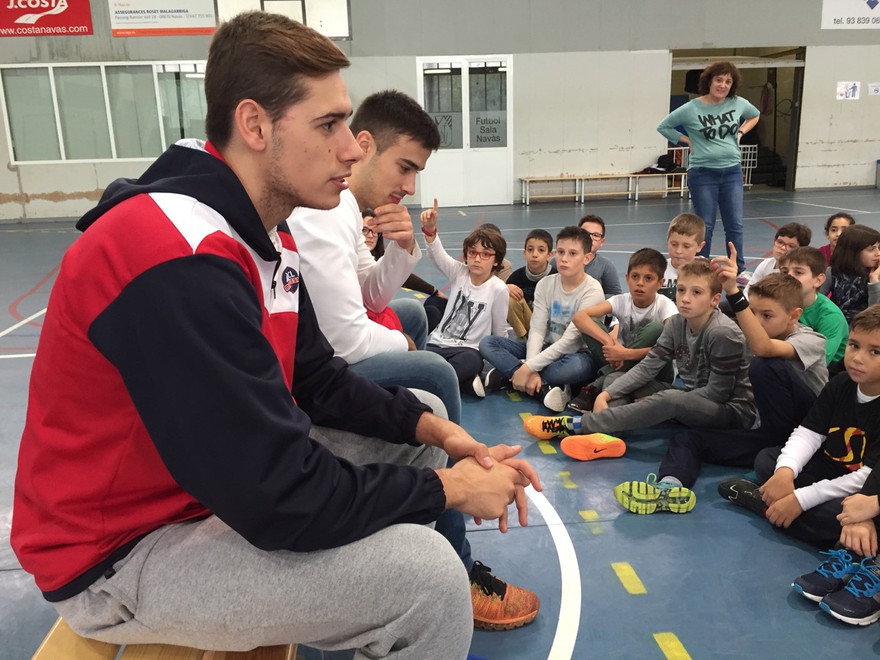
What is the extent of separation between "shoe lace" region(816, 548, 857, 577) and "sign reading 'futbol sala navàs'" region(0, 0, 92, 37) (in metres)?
14.3

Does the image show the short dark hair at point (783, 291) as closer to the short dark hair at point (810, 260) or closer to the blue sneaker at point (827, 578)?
the short dark hair at point (810, 260)

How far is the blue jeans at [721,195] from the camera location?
614cm

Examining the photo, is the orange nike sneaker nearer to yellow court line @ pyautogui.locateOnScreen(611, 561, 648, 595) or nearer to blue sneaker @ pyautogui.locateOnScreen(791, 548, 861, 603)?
yellow court line @ pyautogui.locateOnScreen(611, 561, 648, 595)

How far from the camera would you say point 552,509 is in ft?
8.75

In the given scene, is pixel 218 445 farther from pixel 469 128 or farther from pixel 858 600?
pixel 469 128

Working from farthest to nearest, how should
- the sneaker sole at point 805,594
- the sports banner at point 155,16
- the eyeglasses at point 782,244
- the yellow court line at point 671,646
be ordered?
1. the sports banner at point 155,16
2. the eyeglasses at point 782,244
3. the sneaker sole at point 805,594
4. the yellow court line at point 671,646

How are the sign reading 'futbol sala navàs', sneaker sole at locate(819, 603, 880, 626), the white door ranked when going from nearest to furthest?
1. sneaker sole at locate(819, 603, 880, 626)
2. the sign reading 'futbol sala navàs'
3. the white door

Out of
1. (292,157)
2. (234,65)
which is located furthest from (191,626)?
(234,65)

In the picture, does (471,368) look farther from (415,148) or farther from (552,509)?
(415,148)

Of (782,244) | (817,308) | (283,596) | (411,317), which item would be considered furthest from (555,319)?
(283,596)

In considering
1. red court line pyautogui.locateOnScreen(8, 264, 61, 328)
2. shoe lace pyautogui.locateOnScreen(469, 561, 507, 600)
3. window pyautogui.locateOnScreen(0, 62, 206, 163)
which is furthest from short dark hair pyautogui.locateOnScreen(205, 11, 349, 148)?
window pyautogui.locateOnScreen(0, 62, 206, 163)

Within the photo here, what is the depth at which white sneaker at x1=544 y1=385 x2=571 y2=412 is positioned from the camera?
12.1 ft

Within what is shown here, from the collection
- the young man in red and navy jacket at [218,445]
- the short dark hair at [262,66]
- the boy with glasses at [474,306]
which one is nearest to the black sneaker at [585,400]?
Answer: the boy with glasses at [474,306]

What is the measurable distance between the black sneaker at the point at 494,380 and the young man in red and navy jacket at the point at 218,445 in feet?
9.03
